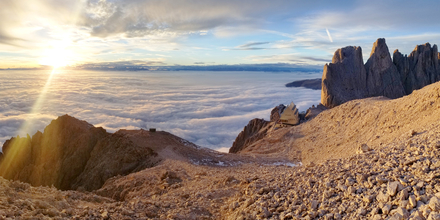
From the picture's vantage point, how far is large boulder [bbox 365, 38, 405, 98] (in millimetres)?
57250

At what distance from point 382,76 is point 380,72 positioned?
973 mm

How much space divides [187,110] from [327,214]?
161953mm

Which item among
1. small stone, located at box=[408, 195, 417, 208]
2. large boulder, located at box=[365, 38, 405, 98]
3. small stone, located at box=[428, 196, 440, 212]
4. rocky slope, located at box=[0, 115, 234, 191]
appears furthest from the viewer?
large boulder, located at box=[365, 38, 405, 98]

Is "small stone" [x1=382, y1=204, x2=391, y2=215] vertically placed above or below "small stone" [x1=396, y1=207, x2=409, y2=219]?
below

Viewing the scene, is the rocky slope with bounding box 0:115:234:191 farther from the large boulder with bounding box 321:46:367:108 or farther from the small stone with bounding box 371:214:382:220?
the large boulder with bounding box 321:46:367:108

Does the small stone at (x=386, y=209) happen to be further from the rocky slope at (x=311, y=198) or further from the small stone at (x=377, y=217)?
the small stone at (x=377, y=217)

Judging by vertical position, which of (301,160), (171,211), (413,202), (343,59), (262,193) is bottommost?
(301,160)

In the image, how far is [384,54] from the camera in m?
57.4

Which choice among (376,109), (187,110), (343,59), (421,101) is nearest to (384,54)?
(343,59)

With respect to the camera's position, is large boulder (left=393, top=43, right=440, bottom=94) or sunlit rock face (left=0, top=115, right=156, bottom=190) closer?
sunlit rock face (left=0, top=115, right=156, bottom=190)

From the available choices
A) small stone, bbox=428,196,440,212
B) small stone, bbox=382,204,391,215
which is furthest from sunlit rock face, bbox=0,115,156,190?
small stone, bbox=428,196,440,212

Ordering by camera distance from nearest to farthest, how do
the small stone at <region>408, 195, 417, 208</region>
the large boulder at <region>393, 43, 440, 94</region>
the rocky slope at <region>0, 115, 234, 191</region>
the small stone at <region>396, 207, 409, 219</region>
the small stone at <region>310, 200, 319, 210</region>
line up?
the small stone at <region>396, 207, 409, 219</region>, the small stone at <region>408, 195, 417, 208</region>, the small stone at <region>310, 200, 319, 210</region>, the rocky slope at <region>0, 115, 234, 191</region>, the large boulder at <region>393, 43, 440, 94</region>

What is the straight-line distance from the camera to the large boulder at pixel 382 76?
188 ft

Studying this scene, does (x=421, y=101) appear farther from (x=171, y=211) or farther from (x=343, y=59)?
(x=343, y=59)
